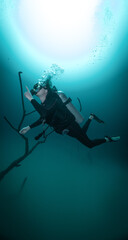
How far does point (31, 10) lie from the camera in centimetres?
510

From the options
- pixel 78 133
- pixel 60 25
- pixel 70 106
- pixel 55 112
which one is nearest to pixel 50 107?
pixel 55 112

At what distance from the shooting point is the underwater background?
217 inches

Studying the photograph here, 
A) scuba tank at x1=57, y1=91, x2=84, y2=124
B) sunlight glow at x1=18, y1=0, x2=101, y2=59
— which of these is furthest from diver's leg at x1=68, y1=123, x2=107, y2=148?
sunlight glow at x1=18, y1=0, x2=101, y2=59

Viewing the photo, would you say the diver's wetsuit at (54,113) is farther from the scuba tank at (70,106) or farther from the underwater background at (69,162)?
the underwater background at (69,162)

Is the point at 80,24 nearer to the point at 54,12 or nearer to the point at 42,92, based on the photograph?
the point at 54,12

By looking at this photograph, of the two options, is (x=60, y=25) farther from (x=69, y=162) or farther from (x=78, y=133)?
(x=69, y=162)

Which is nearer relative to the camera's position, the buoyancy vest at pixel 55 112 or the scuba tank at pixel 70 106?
the buoyancy vest at pixel 55 112

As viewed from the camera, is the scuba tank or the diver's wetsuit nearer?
the diver's wetsuit

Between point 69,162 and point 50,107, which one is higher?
point 50,107

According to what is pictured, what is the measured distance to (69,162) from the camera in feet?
22.5

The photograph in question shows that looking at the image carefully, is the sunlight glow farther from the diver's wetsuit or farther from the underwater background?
the diver's wetsuit

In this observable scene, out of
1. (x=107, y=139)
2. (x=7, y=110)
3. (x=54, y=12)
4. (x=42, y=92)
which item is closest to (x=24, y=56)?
(x=54, y=12)

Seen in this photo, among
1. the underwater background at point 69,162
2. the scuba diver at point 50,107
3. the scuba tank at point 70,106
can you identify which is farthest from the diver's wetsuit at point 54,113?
the underwater background at point 69,162

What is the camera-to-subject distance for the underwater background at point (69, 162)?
18.1 feet
